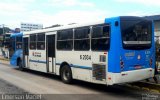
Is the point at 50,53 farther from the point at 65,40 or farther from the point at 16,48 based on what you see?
the point at 16,48

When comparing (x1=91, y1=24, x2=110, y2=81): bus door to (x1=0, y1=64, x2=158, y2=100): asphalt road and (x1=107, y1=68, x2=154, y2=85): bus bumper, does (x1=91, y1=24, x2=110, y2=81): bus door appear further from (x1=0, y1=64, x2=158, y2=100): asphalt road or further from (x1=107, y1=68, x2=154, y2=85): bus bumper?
(x1=0, y1=64, x2=158, y2=100): asphalt road

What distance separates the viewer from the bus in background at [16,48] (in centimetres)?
1933

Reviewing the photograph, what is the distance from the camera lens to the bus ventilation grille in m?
10.5

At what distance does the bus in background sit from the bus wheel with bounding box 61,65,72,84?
21.5ft

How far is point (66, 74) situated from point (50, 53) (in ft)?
6.64

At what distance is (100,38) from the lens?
1078cm

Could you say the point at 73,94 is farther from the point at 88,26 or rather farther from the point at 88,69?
the point at 88,26

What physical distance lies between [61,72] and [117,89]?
3223 mm

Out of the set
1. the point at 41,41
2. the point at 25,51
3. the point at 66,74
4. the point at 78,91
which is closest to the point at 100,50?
the point at 78,91

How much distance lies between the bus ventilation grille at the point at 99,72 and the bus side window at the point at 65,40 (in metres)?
2.19

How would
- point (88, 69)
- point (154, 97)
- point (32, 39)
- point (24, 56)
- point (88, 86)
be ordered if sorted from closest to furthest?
point (154, 97)
point (88, 69)
point (88, 86)
point (32, 39)
point (24, 56)

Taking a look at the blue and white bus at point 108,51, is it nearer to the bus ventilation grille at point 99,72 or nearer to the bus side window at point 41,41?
the bus ventilation grille at point 99,72

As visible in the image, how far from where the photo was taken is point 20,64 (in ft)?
63.4

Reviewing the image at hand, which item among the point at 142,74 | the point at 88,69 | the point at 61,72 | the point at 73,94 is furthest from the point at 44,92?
the point at 142,74
